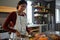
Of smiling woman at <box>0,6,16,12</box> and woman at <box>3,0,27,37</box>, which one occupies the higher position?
smiling woman at <box>0,6,16,12</box>

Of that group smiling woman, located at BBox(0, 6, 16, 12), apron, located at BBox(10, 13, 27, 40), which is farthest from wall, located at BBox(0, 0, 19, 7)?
apron, located at BBox(10, 13, 27, 40)

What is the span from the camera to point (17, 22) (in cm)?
79

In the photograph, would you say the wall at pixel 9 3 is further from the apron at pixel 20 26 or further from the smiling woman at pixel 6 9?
the apron at pixel 20 26

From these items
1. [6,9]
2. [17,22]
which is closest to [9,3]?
[6,9]

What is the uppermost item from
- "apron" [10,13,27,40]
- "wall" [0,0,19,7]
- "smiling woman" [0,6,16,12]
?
"wall" [0,0,19,7]

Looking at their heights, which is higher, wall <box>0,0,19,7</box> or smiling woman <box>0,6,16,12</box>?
wall <box>0,0,19,7</box>

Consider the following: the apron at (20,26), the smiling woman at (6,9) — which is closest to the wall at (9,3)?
the smiling woman at (6,9)

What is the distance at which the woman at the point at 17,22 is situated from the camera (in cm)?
76

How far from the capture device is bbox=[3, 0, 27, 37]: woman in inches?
29.9

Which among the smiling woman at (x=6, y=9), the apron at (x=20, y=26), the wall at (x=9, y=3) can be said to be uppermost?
the wall at (x=9, y=3)

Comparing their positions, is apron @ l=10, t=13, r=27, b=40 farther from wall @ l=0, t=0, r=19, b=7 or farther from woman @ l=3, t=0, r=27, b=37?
wall @ l=0, t=0, r=19, b=7

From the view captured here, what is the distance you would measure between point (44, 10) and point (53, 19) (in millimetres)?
192

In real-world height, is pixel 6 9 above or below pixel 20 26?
above

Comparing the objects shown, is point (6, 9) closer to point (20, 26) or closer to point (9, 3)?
point (9, 3)
